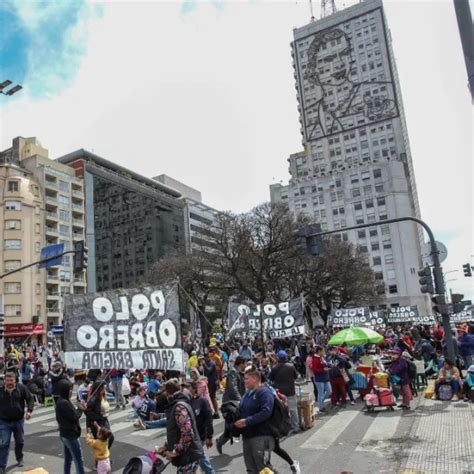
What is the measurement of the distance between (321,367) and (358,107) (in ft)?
349

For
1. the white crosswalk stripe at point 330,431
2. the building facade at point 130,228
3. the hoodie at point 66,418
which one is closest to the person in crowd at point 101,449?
the hoodie at point 66,418

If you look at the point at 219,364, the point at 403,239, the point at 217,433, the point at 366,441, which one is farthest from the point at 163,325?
the point at 403,239

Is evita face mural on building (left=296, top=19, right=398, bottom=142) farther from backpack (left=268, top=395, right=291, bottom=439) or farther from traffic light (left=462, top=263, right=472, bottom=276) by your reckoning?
backpack (left=268, top=395, right=291, bottom=439)

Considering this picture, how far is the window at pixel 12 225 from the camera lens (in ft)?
202

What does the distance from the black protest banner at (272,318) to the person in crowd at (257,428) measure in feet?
40.5

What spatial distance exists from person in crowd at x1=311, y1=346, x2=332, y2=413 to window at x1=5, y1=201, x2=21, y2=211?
2306 inches

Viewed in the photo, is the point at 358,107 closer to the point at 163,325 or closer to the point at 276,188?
the point at 276,188

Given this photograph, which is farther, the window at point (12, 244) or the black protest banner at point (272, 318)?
the window at point (12, 244)

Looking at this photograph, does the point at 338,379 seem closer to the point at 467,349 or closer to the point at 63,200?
the point at 467,349

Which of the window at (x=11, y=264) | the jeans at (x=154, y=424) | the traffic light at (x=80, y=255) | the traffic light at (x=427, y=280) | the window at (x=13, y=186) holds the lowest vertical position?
the jeans at (x=154, y=424)

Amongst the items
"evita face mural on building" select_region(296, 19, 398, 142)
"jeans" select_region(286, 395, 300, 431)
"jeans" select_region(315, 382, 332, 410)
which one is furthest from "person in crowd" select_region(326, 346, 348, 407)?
"evita face mural on building" select_region(296, 19, 398, 142)

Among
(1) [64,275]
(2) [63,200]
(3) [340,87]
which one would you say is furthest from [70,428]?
(3) [340,87]

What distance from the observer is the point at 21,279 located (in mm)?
61062

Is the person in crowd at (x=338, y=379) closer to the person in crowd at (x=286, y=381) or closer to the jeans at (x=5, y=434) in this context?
the person in crowd at (x=286, y=381)
